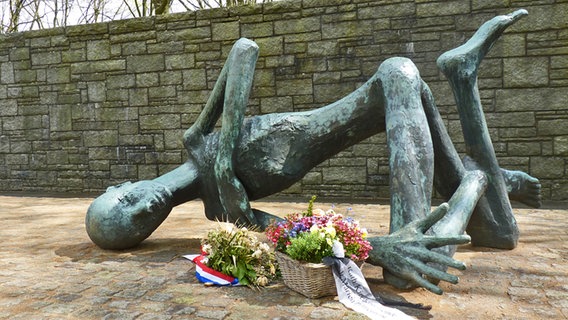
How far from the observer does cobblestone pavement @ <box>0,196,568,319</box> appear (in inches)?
76.7

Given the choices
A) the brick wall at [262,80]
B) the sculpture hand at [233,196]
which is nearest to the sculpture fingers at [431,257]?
the sculpture hand at [233,196]

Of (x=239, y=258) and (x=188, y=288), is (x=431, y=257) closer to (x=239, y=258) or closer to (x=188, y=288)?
(x=239, y=258)

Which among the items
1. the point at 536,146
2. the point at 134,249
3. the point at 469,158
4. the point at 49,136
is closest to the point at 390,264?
the point at 469,158

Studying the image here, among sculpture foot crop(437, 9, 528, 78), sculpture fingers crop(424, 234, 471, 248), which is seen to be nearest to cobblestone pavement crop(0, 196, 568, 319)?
sculpture fingers crop(424, 234, 471, 248)

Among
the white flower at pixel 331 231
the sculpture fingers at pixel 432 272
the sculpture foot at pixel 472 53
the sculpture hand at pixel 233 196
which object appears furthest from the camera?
the sculpture foot at pixel 472 53

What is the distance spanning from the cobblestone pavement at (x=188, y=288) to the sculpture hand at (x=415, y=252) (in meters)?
0.15

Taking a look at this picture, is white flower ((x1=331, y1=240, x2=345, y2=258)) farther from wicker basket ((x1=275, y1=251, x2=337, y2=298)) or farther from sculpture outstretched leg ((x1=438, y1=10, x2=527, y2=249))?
sculpture outstretched leg ((x1=438, y1=10, x2=527, y2=249))

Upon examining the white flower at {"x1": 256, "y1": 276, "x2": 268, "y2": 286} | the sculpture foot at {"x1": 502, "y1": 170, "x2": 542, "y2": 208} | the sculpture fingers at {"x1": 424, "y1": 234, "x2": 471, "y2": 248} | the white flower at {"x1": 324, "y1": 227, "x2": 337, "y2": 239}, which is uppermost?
A: the sculpture foot at {"x1": 502, "y1": 170, "x2": 542, "y2": 208}

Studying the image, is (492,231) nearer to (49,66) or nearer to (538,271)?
(538,271)

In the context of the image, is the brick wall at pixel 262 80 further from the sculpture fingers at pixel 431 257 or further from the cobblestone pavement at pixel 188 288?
the sculpture fingers at pixel 431 257

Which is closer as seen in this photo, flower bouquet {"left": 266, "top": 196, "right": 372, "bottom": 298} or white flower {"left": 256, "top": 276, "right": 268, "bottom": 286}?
flower bouquet {"left": 266, "top": 196, "right": 372, "bottom": 298}

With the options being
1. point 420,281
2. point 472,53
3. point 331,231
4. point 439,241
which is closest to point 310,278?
point 331,231

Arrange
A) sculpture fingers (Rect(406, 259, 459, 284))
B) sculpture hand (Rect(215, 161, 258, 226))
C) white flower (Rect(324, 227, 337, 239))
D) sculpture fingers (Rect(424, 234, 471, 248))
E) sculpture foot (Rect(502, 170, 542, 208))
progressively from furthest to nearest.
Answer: sculpture foot (Rect(502, 170, 542, 208)), sculpture hand (Rect(215, 161, 258, 226)), white flower (Rect(324, 227, 337, 239)), sculpture fingers (Rect(424, 234, 471, 248)), sculpture fingers (Rect(406, 259, 459, 284))

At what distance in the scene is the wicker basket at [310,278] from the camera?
2.02 metres
